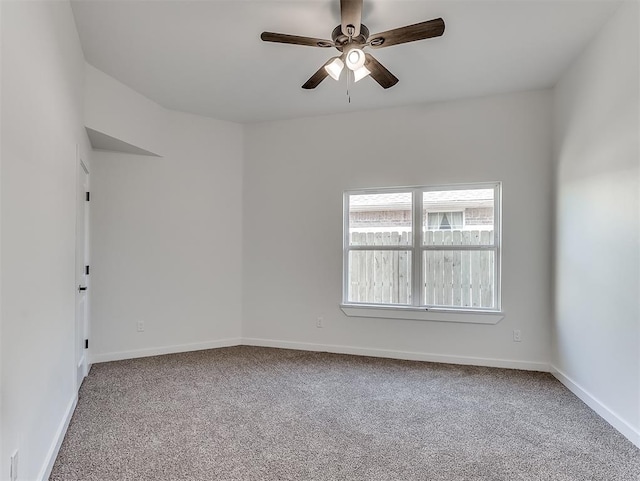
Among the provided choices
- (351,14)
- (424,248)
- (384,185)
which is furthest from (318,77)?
(424,248)

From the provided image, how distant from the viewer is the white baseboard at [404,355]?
11.8 ft

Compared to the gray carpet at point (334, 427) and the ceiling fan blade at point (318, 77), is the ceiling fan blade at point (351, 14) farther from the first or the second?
the gray carpet at point (334, 427)

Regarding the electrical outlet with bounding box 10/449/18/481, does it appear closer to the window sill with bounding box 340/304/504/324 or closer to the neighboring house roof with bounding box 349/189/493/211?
the window sill with bounding box 340/304/504/324

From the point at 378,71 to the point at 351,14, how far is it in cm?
54

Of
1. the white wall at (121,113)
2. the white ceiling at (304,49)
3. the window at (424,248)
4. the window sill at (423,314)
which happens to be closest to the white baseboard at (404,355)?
the window sill at (423,314)

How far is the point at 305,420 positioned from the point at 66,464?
4.63ft

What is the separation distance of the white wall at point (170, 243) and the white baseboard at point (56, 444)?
55.5 inches

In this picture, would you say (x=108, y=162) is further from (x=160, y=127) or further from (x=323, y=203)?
(x=323, y=203)

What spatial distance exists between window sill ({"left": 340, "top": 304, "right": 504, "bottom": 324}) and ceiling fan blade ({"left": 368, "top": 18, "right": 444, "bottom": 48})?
8.69ft

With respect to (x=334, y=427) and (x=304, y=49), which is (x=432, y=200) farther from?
(x=334, y=427)

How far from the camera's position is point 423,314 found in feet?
12.7

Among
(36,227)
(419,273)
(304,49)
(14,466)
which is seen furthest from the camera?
(419,273)

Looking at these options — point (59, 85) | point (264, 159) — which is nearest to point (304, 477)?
point (59, 85)

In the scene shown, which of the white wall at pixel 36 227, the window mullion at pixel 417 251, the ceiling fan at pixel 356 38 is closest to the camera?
the white wall at pixel 36 227
